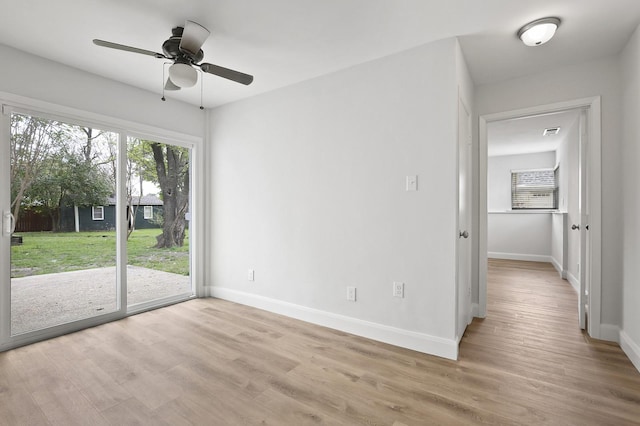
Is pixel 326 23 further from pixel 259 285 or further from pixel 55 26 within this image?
pixel 259 285

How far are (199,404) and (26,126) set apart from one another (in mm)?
2779

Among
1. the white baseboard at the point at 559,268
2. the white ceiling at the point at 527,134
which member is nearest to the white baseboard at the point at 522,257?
the white baseboard at the point at 559,268

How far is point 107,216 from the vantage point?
322 centimetres

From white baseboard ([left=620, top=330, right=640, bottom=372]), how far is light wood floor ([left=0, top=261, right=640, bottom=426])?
0.08 metres

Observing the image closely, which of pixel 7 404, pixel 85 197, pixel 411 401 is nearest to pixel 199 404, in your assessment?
pixel 7 404

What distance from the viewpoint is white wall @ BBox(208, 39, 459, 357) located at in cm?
248

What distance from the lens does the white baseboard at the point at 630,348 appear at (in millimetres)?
2227

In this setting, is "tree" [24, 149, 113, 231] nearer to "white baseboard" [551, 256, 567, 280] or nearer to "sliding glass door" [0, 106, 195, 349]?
"sliding glass door" [0, 106, 195, 349]

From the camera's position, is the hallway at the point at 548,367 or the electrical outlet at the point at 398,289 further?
the electrical outlet at the point at 398,289

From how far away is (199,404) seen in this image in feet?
6.01

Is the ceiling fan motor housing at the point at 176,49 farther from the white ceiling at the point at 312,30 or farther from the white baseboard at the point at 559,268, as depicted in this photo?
the white baseboard at the point at 559,268

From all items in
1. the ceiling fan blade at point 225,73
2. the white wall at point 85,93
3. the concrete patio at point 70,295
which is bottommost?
the concrete patio at point 70,295

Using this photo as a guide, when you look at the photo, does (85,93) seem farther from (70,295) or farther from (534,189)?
(534,189)

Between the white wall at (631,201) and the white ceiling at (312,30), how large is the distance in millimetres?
263
